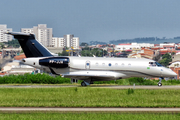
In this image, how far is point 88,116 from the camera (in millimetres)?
20828

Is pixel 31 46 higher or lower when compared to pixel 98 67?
higher

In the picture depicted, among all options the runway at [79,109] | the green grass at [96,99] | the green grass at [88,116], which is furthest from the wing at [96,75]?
the green grass at [88,116]

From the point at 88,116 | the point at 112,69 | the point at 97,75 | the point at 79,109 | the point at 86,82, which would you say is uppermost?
the point at 112,69

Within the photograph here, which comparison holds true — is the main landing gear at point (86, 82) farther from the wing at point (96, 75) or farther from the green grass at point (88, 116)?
the green grass at point (88, 116)

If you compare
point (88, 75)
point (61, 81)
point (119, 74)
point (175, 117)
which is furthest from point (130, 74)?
point (175, 117)

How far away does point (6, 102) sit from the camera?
2547cm

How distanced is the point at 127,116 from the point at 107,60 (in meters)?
20.6

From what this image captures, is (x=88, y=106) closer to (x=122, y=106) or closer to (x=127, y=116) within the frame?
(x=122, y=106)

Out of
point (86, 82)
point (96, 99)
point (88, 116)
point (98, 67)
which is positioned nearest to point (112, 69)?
point (98, 67)

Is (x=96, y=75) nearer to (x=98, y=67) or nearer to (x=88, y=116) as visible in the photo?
(x=98, y=67)

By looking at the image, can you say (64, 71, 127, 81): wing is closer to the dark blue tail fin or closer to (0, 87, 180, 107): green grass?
the dark blue tail fin

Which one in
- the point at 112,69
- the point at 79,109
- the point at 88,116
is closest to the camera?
the point at 88,116

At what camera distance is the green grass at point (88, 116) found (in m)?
20.3

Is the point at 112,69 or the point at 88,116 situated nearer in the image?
the point at 88,116
